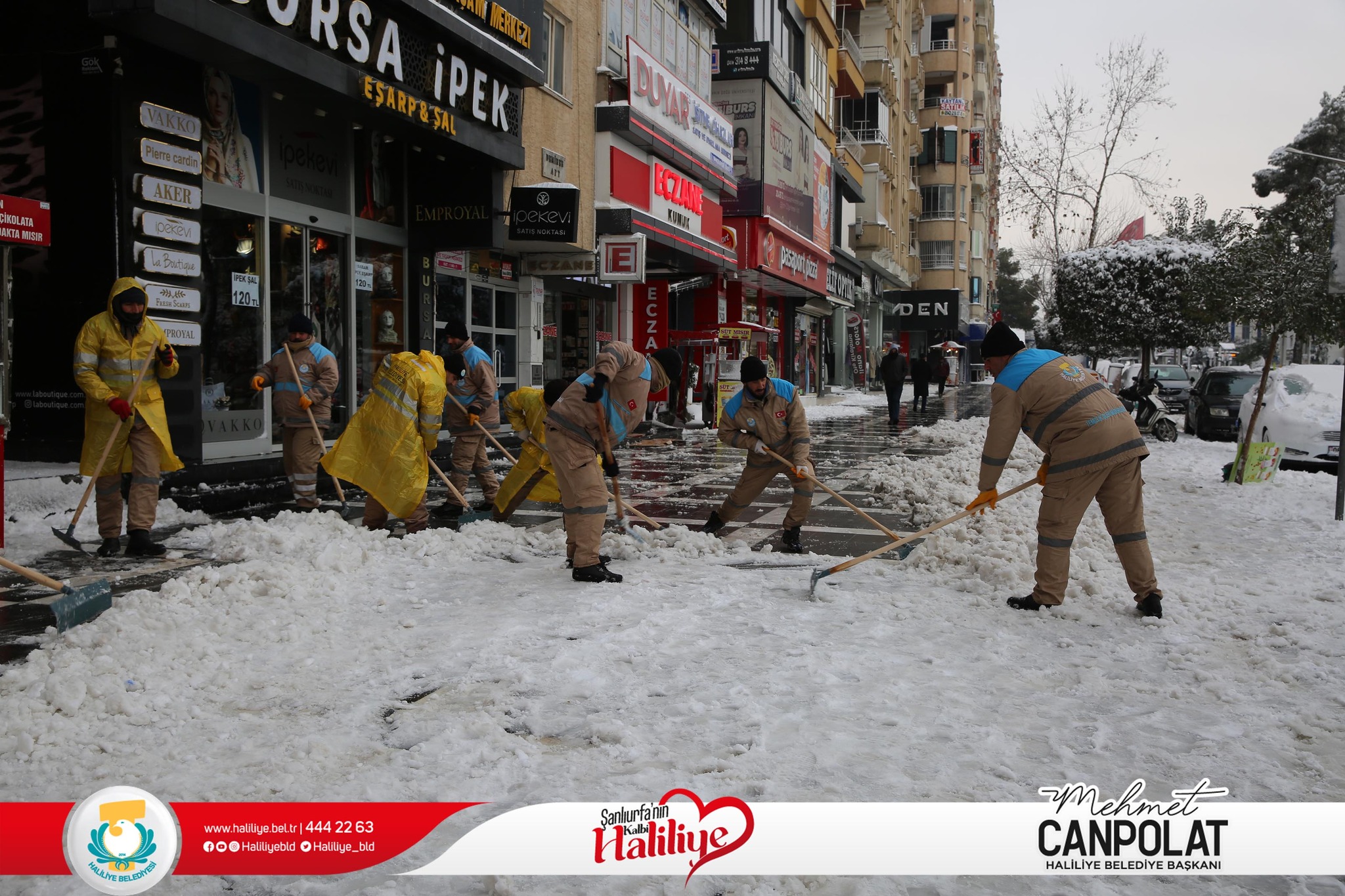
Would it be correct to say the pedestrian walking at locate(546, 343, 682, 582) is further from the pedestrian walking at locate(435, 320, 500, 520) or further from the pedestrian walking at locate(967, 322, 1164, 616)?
the pedestrian walking at locate(435, 320, 500, 520)

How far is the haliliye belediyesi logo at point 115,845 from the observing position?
254cm

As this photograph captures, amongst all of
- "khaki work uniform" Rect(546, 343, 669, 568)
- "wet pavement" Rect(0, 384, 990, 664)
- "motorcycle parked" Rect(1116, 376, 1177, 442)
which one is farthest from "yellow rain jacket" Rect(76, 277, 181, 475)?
"motorcycle parked" Rect(1116, 376, 1177, 442)

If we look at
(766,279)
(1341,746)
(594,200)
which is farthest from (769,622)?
(766,279)

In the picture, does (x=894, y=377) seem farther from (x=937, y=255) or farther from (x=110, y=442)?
(x=937, y=255)

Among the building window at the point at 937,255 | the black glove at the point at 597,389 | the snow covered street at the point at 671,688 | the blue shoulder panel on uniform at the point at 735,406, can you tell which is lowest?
the snow covered street at the point at 671,688

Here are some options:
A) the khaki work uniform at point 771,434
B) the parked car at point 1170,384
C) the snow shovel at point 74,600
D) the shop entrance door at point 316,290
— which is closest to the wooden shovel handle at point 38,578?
the snow shovel at point 74,600

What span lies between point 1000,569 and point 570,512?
2.80 metres

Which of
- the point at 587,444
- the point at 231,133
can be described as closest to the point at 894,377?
the point at 231,133

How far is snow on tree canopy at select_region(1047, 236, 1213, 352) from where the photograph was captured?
83.1 ft

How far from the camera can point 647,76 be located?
2005 centimetres

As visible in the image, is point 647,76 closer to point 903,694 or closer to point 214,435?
point 214,435

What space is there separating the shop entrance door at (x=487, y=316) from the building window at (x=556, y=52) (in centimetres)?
369

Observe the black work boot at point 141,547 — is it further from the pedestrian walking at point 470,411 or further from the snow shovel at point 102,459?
the pedestrian walking at point 470,411

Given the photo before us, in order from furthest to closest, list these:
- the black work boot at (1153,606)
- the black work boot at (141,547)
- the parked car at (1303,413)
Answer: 1. the parked car at (1303,413)
2. the black work boot at (141,547)
3. the black work boot at (1153,606)
